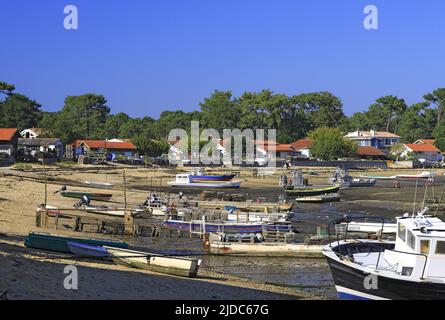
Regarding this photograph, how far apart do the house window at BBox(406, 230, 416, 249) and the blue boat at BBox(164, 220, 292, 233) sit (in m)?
14.0

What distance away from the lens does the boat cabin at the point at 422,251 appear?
54.1 ft

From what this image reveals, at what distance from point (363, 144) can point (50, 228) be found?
122m

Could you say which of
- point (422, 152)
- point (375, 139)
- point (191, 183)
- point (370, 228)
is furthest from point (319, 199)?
point (375, 139)

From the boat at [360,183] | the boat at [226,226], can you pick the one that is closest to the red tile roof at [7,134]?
the boat at [360,183]

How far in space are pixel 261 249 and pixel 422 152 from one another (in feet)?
382

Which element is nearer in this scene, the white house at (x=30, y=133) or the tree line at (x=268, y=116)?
the white house at (x=30, y=133)

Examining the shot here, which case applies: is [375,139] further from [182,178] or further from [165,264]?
[165,264]

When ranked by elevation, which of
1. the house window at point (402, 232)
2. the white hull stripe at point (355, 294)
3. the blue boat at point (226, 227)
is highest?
the house window at point (402, 232)

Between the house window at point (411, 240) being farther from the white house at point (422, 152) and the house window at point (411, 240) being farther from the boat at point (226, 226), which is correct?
the white house at point (422, 152)

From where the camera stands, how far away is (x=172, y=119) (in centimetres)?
16162

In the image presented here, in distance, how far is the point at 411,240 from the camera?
56.6ft

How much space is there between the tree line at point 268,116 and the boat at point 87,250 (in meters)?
116
